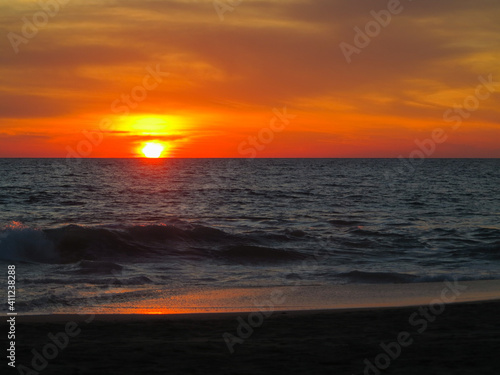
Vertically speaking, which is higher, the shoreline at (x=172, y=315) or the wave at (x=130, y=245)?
the wave at (x=130, y=245)

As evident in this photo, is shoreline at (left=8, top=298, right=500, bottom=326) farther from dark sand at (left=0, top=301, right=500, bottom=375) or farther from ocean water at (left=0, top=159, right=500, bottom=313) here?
ocean water at (left=0, top=159, right=500, bottom=313)

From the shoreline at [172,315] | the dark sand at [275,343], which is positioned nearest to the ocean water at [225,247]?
the shoreline at [172,315]

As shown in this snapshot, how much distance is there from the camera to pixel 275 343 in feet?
24.5

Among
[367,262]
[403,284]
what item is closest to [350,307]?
[403,284]

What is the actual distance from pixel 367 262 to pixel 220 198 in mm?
28510

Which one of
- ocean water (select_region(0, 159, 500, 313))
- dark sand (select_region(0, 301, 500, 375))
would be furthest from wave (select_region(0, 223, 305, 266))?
dark sand (select_region(0, 301, 500, 375))

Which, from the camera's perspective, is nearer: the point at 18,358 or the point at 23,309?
the point at 18,358

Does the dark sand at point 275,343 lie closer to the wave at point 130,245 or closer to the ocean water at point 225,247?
the ocean water at point 225,247

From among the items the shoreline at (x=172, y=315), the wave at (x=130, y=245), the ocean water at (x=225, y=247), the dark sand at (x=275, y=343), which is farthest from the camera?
the wave at (x=130, y=245)

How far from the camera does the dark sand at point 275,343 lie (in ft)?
20.5

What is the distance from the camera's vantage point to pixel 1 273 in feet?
46.3

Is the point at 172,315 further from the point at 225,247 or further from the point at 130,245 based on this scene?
the point at 130,245

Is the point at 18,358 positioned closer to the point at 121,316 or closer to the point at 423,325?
the point at 121,316

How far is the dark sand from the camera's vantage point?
624cm
